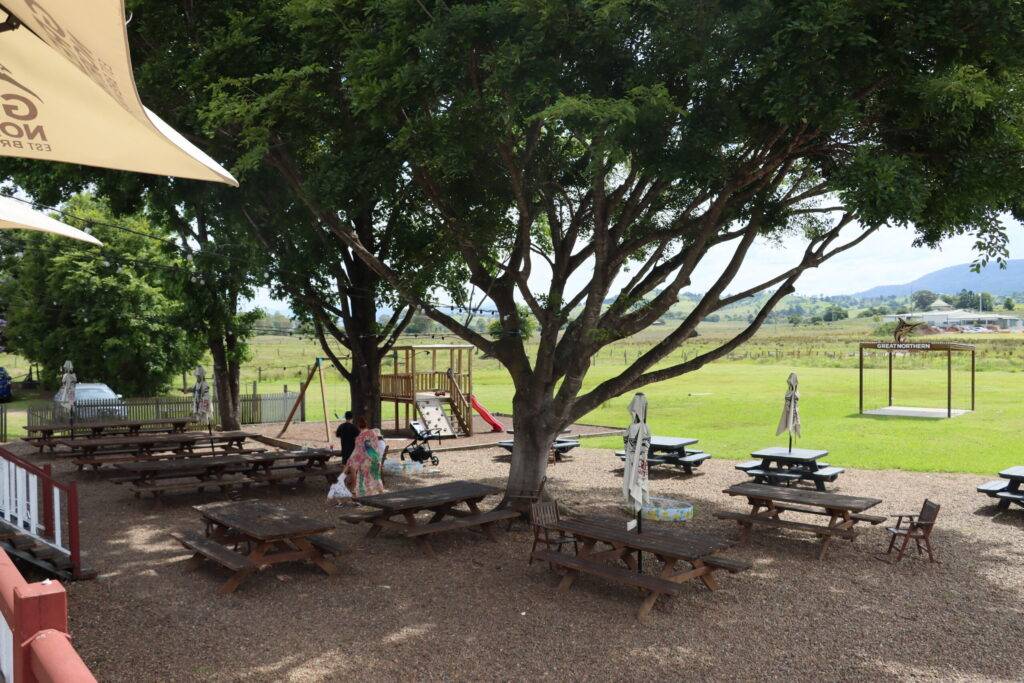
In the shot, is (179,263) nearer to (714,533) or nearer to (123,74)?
(714,533)

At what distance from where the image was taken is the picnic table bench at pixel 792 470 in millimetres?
15211

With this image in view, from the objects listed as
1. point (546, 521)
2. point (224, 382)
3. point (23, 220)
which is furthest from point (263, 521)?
→ point (224, 382)

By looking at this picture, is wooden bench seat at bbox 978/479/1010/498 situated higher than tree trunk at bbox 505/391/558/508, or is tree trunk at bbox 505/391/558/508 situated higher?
tree trunk at bbox 505/391/558/508

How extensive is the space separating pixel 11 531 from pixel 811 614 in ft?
32.6

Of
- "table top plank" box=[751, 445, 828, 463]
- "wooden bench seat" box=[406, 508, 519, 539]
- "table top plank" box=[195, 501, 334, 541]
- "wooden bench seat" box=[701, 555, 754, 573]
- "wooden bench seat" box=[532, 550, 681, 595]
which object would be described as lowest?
"wooden bench seat" box=[406, 508, 519, 539]

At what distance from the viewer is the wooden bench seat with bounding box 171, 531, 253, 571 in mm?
9344

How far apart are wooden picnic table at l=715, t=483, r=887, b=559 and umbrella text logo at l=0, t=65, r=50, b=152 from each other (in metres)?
10.3

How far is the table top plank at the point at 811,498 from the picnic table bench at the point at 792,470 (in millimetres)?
2758

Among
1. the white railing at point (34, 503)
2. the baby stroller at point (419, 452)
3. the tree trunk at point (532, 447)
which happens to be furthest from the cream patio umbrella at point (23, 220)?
the baby stroller at point (419, 452)

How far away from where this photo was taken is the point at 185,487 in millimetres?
14242

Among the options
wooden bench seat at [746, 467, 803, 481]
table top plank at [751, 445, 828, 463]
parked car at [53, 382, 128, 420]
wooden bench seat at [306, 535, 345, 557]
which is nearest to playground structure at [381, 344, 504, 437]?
parked car at [53, 382, 128, 420]

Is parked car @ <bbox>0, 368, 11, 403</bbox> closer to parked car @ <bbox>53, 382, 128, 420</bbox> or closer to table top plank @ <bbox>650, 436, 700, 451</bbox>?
parked car @ <bbox>53, 382, 128, 420</bbox>

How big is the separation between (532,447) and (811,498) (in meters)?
4.48

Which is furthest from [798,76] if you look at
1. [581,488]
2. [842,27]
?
[581,488]
